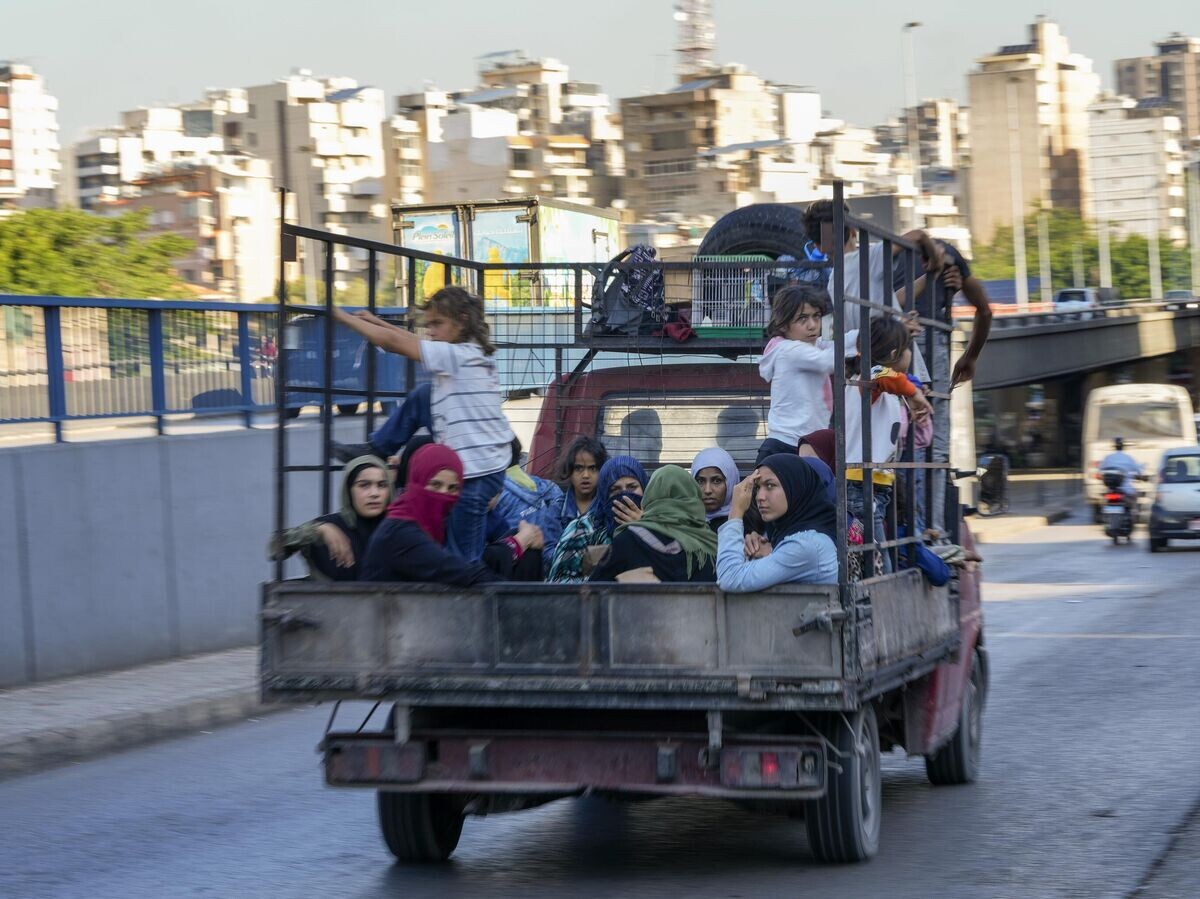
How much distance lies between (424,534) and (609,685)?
890 millimetres

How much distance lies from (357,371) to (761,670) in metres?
5.92

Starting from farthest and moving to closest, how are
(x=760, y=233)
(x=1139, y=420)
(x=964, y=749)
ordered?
1. (x=1139, y=420)
2. (x=760, y=233)
3. (x=964, y=749)

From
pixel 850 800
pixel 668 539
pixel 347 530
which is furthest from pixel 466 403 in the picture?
pixel 850 800

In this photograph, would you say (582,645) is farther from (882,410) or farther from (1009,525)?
(1009,525)

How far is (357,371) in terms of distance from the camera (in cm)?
1108

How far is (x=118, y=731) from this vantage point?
10.2 meters

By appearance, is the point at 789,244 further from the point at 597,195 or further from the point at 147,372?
the point at 597,195

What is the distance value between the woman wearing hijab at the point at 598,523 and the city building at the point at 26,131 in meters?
181

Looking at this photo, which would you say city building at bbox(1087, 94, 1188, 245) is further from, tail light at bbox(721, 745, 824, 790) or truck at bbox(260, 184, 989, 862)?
tail light at bbox(721, 745, 824, 790)

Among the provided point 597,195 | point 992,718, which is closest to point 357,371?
point 992,718

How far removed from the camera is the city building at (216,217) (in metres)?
132

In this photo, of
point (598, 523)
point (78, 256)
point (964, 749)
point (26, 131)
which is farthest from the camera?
point (26, 131)

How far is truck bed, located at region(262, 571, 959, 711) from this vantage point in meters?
5.59

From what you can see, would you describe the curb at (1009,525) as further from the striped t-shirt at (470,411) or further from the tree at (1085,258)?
the tree at (1085,258)
